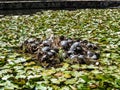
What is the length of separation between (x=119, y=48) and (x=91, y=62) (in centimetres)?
116

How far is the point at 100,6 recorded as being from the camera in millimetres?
16906

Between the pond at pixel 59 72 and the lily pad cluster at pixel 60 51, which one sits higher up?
the lily pad cluster at pixel 60 51

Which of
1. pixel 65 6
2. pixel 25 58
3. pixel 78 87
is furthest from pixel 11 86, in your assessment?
pixel 65 6

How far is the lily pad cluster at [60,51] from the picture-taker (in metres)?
5.10

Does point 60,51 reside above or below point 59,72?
above

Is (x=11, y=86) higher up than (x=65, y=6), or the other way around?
(x=65, y=6)

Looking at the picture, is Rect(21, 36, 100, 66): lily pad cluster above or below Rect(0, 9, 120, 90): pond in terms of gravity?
above

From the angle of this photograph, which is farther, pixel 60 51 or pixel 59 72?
pixel 60 51

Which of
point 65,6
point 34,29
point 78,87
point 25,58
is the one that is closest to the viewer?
point 78,87

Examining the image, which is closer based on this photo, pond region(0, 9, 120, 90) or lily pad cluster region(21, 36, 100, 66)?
pond region(0, 9, 120, 90)

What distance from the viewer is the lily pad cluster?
5.10m

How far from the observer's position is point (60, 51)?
5.38 meters

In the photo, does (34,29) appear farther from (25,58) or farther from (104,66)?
(104,66)

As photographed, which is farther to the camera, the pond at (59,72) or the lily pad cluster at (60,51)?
the lily pad cluster at (60,51)
